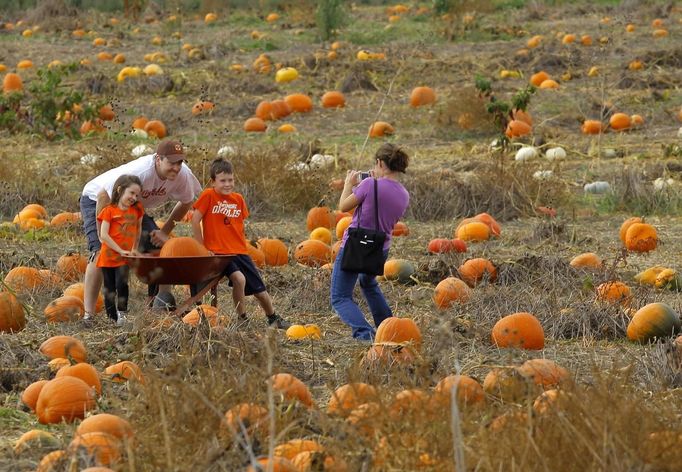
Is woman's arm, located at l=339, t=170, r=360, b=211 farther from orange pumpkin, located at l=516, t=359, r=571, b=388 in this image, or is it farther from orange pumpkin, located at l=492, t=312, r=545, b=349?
orange pumpkin, located at l=516, t=359, r=571, b=388

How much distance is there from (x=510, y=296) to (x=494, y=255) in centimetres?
185

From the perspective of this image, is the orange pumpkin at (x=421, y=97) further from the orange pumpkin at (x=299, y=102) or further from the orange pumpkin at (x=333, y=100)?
the orange pumpkin at (x=299, y=102)

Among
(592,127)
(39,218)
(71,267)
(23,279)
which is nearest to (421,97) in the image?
(592,127)

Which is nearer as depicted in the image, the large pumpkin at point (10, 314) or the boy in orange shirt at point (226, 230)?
the large pumpkin at point (10, 314)

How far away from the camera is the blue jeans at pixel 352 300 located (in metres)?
6.99

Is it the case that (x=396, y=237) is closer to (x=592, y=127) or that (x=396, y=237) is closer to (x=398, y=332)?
(x=398, y=332)

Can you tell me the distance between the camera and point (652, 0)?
2538cm

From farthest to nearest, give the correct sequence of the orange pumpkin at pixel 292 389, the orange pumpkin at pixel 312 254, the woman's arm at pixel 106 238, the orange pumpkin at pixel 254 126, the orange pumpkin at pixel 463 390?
the orange pumpkin at pixel 254 126
the orange pumpkin at pixel 312 254
the woman's arm at pixel 106 238
the orange pumpkin at pixel 292 389
the orange pumpkin at pixel 463 390

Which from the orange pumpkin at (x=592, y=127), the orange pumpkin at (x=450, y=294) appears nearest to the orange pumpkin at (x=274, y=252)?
the orange pumpkin at (x=450, y=294)

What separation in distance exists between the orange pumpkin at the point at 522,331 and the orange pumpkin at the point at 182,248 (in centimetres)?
160

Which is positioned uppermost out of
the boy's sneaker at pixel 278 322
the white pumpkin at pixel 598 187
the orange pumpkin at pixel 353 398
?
the orange pumpkin at pixel 353 398

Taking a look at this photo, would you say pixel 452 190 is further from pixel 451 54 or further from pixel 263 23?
pixel 263 23

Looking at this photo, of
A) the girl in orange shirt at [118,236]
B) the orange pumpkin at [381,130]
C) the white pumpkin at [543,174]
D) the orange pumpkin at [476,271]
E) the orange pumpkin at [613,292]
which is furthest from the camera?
the orange pumpkin at [381,130]

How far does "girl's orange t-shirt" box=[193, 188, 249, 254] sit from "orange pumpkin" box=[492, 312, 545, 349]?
160 centimetres
